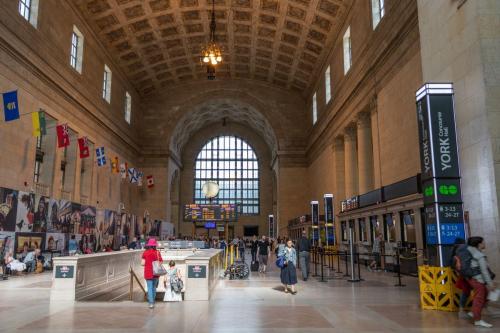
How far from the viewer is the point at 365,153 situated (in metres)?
23.1

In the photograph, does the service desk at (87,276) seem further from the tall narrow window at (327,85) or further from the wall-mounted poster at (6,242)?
the tall narrow window at (327,85)

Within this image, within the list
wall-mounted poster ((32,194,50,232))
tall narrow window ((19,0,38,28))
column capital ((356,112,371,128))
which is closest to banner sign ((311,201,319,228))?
column capital ((356,112,371,128))

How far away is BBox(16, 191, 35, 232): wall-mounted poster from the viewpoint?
15859mm

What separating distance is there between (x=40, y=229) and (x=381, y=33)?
17378 millimetres

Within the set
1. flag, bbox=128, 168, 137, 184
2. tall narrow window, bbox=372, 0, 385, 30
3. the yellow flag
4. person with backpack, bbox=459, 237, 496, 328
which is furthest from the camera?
flag, bbox=128, 168, 137, 184

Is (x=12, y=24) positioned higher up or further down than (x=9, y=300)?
higher up

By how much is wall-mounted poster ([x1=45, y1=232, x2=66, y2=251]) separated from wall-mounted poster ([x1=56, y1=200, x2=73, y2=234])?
31 cm

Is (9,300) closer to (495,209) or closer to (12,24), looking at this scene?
(495,209)

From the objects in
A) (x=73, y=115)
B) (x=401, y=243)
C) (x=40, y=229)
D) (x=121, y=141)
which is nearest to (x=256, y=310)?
(x=401, y=243)

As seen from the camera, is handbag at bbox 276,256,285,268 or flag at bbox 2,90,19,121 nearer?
handbag at bbox 276,256,285,268

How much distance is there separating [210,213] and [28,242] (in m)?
11.8

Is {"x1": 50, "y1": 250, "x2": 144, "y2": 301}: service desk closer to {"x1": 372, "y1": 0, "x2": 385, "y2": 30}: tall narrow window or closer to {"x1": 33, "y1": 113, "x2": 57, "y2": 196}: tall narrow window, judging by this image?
{"x1": 33, "y1": 113, "x2": 57, "y2": 196}: tall narrow window

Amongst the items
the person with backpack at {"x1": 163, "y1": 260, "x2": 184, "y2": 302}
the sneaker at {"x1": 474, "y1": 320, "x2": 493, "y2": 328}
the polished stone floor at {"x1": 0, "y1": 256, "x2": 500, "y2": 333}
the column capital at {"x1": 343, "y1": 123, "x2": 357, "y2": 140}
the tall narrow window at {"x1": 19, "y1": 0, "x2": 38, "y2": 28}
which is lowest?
the polished stone floor at {"x1": 0, "y1": 256, "x2": 500, "y2": 333}

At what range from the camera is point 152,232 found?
3228 cm
